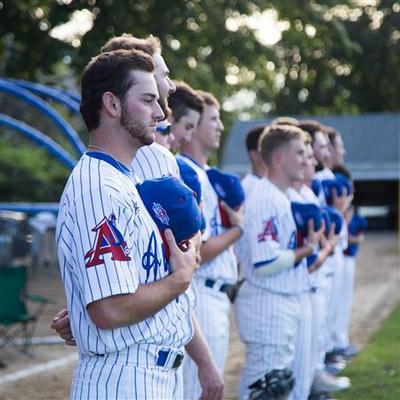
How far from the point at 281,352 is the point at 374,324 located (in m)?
6.84

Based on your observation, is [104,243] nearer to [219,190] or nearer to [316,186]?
[219,190]

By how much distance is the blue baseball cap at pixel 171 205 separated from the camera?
11.9 ft

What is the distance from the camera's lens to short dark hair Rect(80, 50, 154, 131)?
357cm

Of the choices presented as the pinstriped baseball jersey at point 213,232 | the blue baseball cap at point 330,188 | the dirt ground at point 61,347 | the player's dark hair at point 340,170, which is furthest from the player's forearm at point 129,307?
the player's dark hair at point 340,170

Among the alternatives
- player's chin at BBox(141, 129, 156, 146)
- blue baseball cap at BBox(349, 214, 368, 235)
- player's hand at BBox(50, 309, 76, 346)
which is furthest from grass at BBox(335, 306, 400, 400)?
player's chin at BBox(141, 129, 156, 146)

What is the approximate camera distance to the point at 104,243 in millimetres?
3373

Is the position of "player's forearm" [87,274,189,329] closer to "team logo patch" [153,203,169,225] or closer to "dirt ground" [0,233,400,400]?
"team logo patch" [153,203,169,225]

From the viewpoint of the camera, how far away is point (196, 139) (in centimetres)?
610

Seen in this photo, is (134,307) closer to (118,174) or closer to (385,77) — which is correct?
(118,174)

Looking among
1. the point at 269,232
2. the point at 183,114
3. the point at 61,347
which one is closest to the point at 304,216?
the point at 269,232

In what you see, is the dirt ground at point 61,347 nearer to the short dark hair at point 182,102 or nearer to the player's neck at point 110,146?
the short dark hair at point 182,102

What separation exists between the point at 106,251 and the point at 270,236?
3.45 meters

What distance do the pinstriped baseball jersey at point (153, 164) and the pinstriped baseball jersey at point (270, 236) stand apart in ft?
7.99

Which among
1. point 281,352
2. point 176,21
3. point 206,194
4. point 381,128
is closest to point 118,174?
point 206,194
